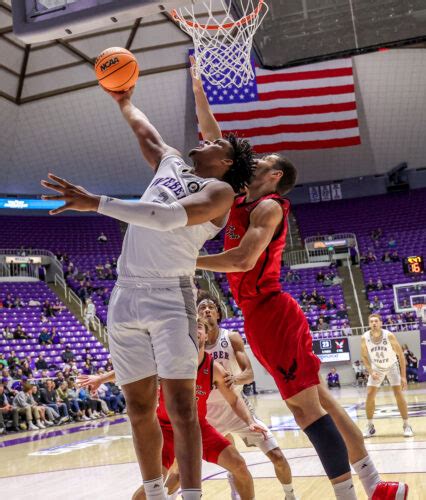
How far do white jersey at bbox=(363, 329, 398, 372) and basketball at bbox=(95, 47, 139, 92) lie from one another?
7093 millimetres

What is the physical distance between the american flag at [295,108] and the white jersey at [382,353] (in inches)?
617

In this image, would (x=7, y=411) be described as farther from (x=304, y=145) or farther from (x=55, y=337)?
(x=304, y=145)

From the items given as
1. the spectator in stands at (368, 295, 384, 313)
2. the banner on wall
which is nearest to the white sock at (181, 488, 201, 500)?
the spectator in stands at (368, 295, 384, 313)

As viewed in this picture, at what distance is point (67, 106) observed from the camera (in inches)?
1065

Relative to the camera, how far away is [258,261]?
3887 mm

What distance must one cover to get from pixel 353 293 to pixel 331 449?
25.0 metres

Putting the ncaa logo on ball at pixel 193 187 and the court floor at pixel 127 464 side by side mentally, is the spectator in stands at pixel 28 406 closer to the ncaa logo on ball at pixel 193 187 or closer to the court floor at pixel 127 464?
the court floor at pixel 127 464

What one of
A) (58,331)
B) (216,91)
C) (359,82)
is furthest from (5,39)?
(359,82)

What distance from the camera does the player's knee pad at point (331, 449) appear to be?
338 centimetres

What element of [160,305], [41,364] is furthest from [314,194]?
[160,305]

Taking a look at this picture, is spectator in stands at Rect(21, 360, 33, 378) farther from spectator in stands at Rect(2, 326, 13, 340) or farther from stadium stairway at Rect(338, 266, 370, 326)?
stadium stairway at Rect(338, 266, 370, 326)

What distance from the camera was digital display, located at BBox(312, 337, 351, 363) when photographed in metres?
21.8

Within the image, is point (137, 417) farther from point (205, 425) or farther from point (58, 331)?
point (58, 331)

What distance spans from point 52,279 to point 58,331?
578 centimetres
